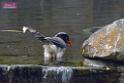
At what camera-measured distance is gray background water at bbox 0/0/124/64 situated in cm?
911

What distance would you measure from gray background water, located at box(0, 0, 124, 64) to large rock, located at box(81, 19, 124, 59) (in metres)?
1.96

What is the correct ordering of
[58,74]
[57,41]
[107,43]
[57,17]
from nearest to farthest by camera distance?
[58,74] → [107,43] → [57,41] → [57,17]

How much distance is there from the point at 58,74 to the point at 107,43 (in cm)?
64

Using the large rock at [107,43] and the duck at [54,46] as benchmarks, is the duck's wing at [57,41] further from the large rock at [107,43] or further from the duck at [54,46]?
the large rock at [107,43]

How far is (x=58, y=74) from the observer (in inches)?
229

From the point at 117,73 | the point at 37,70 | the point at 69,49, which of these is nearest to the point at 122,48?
the point at 117,73

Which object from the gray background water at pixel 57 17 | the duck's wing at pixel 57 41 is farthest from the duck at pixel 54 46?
the gray background water at pixel 57 17

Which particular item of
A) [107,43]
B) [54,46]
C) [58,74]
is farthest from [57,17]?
[58,74]

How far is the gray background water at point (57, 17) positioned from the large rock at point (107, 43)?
1.96m

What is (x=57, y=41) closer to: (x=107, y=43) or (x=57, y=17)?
(x=107, y=43)

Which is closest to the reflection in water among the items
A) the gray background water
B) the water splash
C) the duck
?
the water splash

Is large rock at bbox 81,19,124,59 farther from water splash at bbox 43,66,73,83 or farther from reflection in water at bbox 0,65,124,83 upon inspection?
water splash at bbox 43,66,73,83

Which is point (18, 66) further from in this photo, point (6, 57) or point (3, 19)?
point (3, 19)

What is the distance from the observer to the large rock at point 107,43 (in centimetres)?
584
